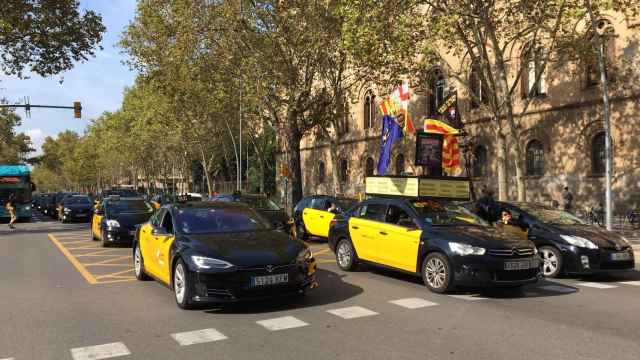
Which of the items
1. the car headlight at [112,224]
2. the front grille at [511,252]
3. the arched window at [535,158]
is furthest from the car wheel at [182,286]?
the arched window at [535,158]

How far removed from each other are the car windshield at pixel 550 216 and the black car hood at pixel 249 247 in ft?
18.5

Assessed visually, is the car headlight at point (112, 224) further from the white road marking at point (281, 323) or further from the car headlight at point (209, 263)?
the white road marking at point (281, 323)

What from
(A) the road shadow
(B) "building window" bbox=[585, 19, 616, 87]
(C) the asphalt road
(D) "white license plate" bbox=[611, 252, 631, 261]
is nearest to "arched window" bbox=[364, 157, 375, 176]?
(B) "building window" bbox=[585, 19, 616, 87]

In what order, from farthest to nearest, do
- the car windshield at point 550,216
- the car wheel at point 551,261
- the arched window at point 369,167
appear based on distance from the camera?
1. the arched window at point 369,167
2. the car windshield at point 550,216
3. the car wheel at point 551,261

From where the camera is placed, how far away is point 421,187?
34.3 feet

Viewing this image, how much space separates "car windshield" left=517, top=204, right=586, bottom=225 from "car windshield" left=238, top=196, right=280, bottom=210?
7451mm

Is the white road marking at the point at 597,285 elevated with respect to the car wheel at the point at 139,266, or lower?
lower

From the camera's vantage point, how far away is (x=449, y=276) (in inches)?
322

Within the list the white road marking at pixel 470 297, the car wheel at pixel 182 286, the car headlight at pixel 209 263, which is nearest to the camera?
the car headlight at pixel 209 263

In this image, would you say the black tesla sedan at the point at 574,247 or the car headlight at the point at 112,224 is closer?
the black tesla sedan at the point at 574,247

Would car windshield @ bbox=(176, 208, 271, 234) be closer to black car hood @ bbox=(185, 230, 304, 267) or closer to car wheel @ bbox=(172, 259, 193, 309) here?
black car hood @ bbox=(185, 230, 304, 267)

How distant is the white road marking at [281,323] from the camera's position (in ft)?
21.0

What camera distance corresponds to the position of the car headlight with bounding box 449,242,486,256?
8.01 meters

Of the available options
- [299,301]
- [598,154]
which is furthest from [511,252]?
[598,154]
